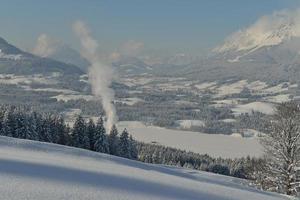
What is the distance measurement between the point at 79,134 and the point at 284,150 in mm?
51823

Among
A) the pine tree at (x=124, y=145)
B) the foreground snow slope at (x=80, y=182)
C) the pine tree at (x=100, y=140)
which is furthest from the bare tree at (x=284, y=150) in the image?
the pine tree at (x=124, y=145)

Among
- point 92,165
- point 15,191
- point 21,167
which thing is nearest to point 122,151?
point 92,165

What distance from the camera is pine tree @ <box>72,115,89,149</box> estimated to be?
8350cm

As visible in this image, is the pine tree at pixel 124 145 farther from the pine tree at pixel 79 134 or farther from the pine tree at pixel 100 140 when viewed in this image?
the pine tree at pixel 79 134

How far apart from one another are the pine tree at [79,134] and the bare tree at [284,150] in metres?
49.5

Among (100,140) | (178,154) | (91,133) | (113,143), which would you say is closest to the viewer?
(100,140)

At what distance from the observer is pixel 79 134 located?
8456 cm

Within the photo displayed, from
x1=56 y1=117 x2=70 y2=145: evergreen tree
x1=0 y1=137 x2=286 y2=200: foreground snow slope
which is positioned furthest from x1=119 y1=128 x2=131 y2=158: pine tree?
x1=0 y1=137 x2=286 y2=200: foreground snow slope

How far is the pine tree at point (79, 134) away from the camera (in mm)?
83500

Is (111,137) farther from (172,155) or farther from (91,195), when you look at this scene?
(91,195)

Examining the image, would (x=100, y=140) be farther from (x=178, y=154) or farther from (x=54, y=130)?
(x=178, y=154)

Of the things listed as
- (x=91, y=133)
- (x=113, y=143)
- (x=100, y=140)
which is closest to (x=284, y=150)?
(x=100, y=140)

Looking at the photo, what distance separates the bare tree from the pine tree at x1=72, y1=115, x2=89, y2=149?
4952cm

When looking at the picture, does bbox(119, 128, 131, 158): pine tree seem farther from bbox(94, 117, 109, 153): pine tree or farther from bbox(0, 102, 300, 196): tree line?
bbox(94, 117, 109, 153): pine tree
